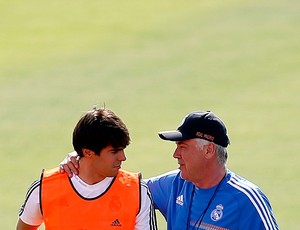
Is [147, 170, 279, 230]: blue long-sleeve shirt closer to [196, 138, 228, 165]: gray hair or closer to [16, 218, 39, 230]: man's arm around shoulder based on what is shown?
[196, 138, 228, 165]: gray hair

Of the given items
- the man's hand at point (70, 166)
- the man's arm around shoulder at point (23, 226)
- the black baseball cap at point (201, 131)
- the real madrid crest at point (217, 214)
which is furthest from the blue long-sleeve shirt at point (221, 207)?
the man's arm around shoulder at point (23, 226)

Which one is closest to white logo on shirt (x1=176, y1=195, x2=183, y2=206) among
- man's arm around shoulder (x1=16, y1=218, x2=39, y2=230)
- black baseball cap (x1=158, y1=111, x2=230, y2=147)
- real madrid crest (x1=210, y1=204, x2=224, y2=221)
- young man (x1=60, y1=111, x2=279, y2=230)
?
young man (x1=60, y1=111, x2=279, y2=230)

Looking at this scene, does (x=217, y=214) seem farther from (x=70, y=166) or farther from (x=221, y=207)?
(x=70, y=166)

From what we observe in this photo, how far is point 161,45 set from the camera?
16.2m

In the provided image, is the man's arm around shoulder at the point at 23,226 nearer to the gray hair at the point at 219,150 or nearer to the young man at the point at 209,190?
the young man at the point at 209,190

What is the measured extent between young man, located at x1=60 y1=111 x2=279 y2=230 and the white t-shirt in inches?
6.5

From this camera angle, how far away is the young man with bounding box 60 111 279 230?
5.90 m

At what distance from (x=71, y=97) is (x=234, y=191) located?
Answer: 27.2 ft

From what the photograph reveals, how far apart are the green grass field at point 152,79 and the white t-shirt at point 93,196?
14.7ft

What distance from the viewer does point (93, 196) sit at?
5719 millimetres

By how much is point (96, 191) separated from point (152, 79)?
29.4 feet

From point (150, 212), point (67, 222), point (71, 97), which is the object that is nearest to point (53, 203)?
point (67, 222)

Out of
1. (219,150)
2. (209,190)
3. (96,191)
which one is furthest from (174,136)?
(96,191)

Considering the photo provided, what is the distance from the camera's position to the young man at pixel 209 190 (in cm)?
590
